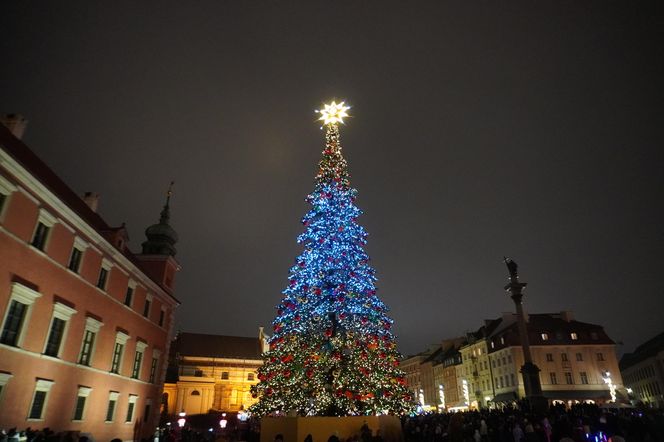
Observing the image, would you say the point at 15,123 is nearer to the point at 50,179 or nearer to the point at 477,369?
the point at 50,179

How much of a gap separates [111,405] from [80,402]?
13.1ft

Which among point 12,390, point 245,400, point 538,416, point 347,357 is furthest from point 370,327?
point 245,400

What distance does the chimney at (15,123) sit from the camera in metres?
21.1

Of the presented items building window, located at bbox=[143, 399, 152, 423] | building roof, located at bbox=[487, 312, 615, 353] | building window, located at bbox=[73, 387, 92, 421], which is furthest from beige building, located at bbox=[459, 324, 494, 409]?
building window, located at bbox=[73, 387, 92, 421]

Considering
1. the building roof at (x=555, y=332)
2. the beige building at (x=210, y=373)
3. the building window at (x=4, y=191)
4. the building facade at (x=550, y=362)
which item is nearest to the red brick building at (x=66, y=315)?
the building window at (x=4, y=191)

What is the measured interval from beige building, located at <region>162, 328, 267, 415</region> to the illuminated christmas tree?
48345 mm

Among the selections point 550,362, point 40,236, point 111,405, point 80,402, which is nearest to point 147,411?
point 111,405

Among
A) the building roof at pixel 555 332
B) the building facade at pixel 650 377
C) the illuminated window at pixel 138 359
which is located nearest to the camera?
the illuminated window at pixel 138 359

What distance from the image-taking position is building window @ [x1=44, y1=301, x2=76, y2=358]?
64.6ft

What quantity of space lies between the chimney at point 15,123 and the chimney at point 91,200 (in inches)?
306

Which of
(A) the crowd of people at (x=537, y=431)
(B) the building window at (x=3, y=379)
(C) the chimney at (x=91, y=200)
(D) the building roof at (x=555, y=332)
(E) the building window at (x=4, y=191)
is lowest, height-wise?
(A) the crowd of people at (x=537, y=431)

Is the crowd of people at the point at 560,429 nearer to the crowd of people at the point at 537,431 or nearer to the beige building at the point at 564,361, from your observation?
the crowd of people at the point at 537,431

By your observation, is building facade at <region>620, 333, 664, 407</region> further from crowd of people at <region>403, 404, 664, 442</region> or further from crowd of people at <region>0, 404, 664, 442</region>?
crowd of people at <region>0, 404, 664, 442</region>

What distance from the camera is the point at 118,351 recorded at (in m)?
27.0
